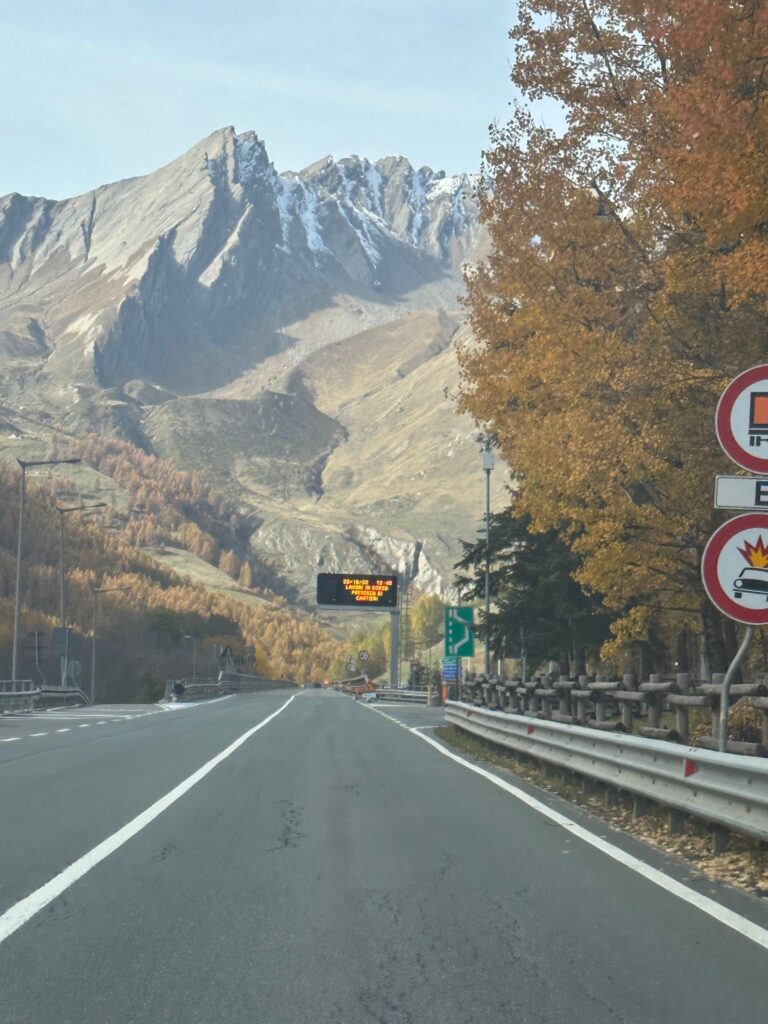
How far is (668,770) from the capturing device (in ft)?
35.6

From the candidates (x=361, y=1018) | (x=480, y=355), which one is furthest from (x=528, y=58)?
(x=361, y=1018)

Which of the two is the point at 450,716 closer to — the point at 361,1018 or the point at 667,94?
the point at 667,94

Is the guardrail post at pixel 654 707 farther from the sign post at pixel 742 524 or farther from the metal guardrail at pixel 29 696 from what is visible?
the metal guardrail at pixel 29 696

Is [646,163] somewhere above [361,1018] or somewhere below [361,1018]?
above

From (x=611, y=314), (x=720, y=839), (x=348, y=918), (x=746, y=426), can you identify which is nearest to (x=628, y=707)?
(x=720, y=839)

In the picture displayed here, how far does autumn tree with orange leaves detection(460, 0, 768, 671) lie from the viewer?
1930 cm

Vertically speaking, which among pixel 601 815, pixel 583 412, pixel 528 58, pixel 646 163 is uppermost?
pixel 528 58

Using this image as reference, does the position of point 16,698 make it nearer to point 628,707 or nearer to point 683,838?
point 628,707

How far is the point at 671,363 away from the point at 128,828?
11729 mm

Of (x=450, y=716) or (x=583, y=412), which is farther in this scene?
(x=450, y=716)

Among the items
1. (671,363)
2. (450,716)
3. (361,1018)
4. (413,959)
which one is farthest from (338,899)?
(450,716)

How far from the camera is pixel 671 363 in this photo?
19609 millimetres

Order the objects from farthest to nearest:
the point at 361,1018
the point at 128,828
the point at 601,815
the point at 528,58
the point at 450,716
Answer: the point at 450,716, the point at 528,58, the point at 601,815, the point at 128,828, the point at 361,1018

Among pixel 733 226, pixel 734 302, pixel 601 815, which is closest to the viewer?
pixel 601 815
